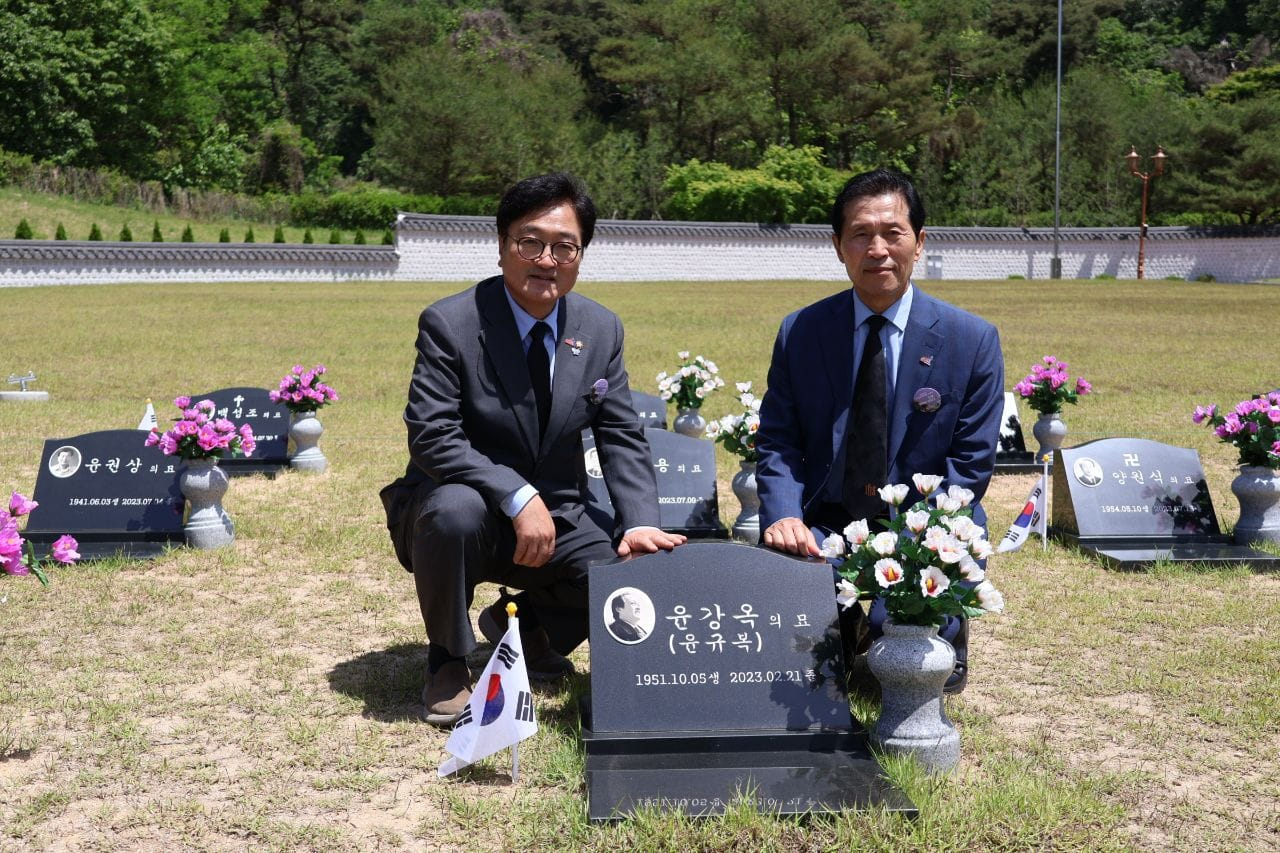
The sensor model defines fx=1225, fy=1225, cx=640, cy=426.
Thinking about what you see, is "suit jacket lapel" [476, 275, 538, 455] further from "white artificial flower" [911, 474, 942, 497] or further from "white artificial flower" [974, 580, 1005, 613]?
"white artificial flower" [974, 580, 1005, 613]

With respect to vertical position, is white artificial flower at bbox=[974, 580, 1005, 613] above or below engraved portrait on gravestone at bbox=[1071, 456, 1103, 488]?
above

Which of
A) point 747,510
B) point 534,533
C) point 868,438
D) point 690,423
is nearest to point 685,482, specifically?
point 747,510

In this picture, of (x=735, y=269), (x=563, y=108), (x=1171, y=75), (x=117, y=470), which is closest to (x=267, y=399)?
(x=117, y=470)

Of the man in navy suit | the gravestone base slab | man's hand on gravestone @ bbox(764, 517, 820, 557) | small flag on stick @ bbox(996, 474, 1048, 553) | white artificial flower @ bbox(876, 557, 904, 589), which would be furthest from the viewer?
small flag on stick @ bbox(996, 474, 1048, 553)

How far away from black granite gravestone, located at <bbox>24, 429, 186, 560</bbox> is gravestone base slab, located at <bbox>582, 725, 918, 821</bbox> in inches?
129

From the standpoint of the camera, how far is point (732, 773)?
2969mm

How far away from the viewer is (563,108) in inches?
1661

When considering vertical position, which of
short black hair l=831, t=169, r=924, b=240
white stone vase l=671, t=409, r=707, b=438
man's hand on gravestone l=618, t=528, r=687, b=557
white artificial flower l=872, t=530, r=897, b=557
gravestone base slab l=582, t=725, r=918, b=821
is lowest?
gravestone base slab l=582, t=725, r=918, b=821

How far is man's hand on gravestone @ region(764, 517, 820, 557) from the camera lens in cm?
336

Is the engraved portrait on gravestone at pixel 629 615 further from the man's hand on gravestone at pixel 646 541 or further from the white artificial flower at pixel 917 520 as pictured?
the white artificial flower at pixel 917 520

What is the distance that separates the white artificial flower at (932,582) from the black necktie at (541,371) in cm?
128

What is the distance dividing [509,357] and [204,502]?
8.88 ft

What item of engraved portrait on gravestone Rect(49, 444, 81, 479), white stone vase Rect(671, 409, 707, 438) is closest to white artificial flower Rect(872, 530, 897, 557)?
engraved portrait on gravestone Rect(49, 444, 81, 479)

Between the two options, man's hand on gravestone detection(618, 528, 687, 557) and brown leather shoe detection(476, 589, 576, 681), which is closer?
man's hand on gravestone detection(618, 528, 687, 557)
